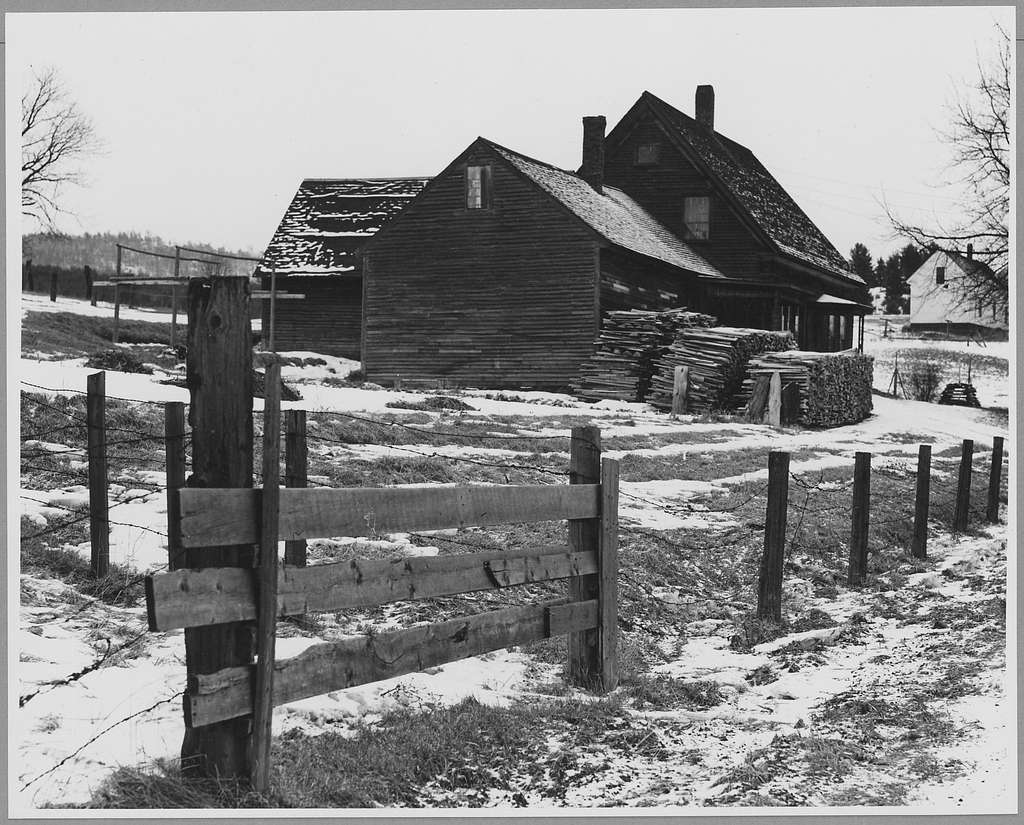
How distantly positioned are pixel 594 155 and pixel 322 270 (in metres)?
9.96

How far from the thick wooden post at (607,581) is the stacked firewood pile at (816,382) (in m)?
19.1

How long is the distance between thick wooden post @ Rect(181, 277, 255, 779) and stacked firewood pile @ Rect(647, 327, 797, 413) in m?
22.3

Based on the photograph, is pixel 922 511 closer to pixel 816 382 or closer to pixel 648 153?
pixel 816 382

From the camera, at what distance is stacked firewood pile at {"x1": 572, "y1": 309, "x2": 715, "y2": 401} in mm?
28984

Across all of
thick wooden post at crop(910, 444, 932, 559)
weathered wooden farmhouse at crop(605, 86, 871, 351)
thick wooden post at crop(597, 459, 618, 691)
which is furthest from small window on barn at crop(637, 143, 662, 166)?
thick wooden post at crop(597, 459, 618, 691)

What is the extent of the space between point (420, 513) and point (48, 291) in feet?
151

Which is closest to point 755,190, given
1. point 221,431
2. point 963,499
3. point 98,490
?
point 963,499

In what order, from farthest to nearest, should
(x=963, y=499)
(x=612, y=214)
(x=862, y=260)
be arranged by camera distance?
1. (x=862, y=260)
2. (x=612, y=214)
3. (x=963, y=499)

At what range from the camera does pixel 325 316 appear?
126 feet

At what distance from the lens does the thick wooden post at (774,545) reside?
951 centimetres

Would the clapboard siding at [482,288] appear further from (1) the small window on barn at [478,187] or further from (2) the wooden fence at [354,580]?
(2) the wooden fence at [354,580]

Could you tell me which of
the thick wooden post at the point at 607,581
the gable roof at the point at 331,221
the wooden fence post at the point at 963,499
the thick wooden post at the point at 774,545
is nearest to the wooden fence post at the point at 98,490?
the thick wooden post at the point at 607,581

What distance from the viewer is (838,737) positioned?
21.0ft

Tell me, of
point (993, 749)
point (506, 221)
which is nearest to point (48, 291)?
point (506, 221)
